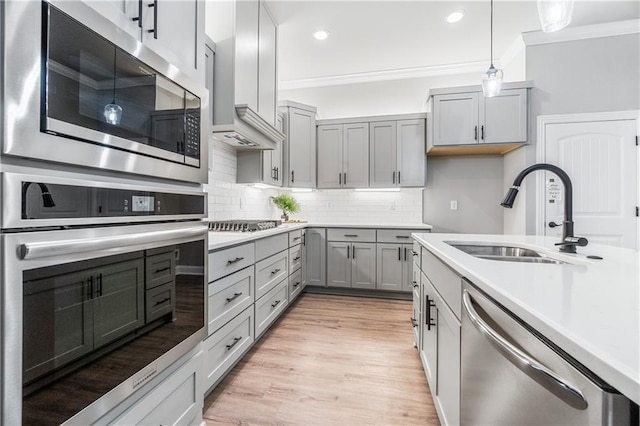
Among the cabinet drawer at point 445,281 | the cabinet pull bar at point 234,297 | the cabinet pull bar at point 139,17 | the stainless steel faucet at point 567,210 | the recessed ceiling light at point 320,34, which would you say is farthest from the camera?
the recessed ceiling light at point 320,34

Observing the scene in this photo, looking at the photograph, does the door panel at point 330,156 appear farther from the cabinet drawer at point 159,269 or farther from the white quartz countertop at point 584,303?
the cabinet drawer at point 159,269

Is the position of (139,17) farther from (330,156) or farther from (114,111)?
(330,156)

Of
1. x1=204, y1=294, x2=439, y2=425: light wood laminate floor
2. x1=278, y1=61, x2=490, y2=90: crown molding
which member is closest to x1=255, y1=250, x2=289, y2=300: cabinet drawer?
x1=204, y1=294, x2=439, y2=425: light wood laminate floor

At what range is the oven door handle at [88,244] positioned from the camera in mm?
665

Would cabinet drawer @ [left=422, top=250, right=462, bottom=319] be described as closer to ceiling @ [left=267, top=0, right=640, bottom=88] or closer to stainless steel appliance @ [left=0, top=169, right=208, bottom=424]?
stainless steel appliance @ [left=0, top=169, right=208, bottom=424]

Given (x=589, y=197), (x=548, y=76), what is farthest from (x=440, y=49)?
(x=589, y=197)

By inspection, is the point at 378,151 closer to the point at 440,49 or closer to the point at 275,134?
the point at 440,49

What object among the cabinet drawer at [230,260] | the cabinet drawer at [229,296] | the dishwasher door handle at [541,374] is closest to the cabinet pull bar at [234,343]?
the cabinet drawer at [229,296]

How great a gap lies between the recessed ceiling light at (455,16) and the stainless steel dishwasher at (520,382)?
2.91 metres

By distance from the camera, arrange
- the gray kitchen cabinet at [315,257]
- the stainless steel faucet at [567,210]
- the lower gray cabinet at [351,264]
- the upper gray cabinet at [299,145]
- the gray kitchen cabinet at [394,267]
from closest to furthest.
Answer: the stainless steel faucet at [567,210] → the gray kitchen cabinet at [394,267] → the lower gray cabinet at [351,264] → the gray kitchen cabinet at [315,257] → the upper gray cabinet at [299,145]

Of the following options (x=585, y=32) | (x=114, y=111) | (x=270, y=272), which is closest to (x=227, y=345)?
(x=270, y=272)

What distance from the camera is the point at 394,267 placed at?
3.64 meters

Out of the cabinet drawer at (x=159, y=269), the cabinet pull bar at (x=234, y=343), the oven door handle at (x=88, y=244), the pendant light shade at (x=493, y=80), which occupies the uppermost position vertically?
the pendant light shade at (x=493, y=80)

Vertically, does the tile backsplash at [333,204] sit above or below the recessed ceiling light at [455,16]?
below
